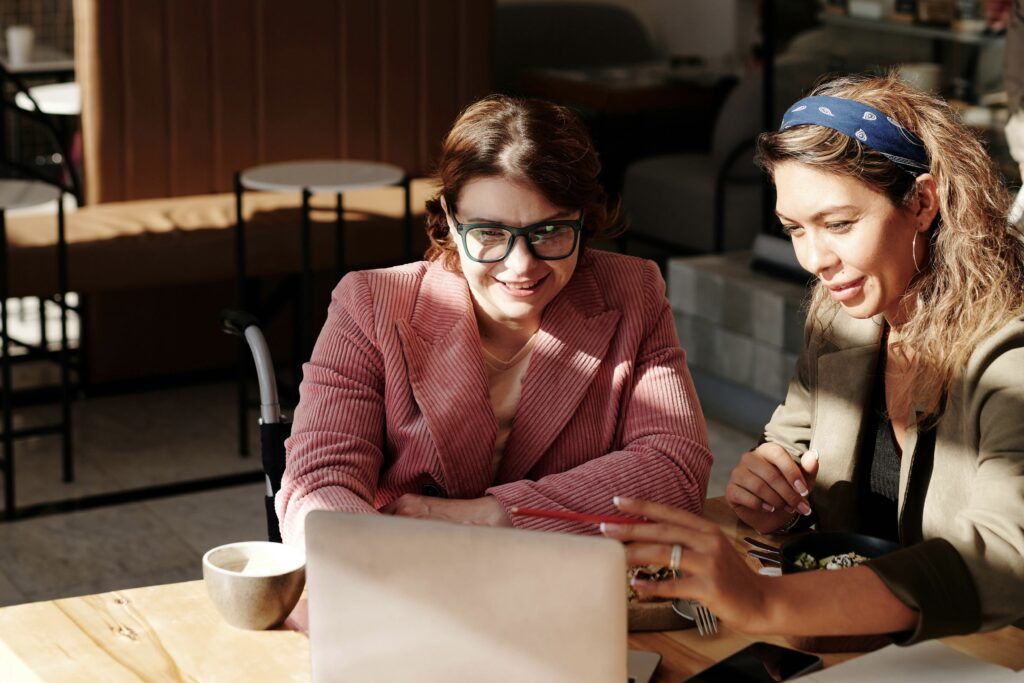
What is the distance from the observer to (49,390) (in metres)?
4.82

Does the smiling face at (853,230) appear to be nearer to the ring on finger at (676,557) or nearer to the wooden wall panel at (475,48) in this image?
the ring on finger at (676,557)

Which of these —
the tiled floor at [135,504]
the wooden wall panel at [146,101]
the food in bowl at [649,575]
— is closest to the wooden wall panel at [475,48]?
the wooden wall panel at [146,101]

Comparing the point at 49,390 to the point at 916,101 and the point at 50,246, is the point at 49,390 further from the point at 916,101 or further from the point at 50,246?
the point at 916,101

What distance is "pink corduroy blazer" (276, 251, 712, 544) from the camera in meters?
1.88

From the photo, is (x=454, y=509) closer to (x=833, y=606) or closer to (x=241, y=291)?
(x=833, y=606)

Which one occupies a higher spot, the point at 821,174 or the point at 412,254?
the point at 821,174

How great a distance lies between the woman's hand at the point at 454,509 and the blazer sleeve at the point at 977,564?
56 cm

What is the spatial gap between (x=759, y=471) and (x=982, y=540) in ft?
1.40

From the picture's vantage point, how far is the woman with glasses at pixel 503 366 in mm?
1846

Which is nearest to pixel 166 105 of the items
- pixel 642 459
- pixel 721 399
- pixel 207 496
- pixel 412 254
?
pixel 412 254

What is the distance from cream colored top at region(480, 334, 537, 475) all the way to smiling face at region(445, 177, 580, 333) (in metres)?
0.09

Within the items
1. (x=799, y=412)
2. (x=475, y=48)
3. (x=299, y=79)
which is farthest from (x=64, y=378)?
(x=799, y=412)

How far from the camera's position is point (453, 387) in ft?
6.36

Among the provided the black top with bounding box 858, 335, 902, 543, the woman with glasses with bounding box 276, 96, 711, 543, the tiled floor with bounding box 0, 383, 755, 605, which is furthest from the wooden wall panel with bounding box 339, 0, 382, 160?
the black top with bounding box 858, 335, 902, 543
